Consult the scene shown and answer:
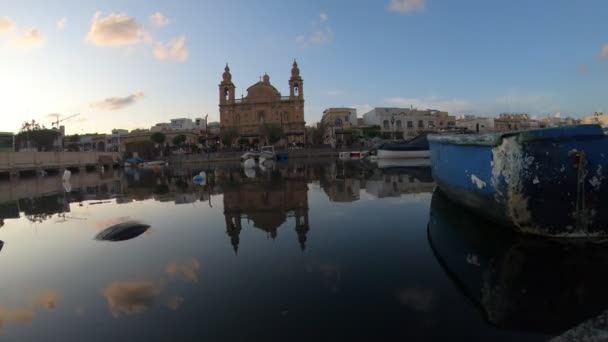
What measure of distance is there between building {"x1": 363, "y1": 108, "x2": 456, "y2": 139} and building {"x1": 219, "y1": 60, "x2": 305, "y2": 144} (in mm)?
20985

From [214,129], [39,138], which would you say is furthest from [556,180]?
[39,138]

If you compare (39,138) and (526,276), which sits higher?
(39,138)

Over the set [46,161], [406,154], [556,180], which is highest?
[46,161]

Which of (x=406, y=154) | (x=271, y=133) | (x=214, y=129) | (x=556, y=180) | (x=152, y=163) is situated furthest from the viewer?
(x=214, y=129)

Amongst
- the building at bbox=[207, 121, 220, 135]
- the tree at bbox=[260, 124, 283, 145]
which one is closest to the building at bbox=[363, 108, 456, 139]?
the tree at bbox=[260, 124, 283, 145]

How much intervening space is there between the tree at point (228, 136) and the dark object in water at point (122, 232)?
59.2 m

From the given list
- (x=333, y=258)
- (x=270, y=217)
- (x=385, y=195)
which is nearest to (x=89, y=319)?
(x=333, y=258)

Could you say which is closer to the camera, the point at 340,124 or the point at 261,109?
the point at 261,109

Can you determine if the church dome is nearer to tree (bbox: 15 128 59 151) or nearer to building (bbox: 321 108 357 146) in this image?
building (bbox: 321 108 357 146)

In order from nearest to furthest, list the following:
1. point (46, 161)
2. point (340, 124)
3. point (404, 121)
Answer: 1. point (46, 161)
2. point (340, 124)
3. point (404, 121)

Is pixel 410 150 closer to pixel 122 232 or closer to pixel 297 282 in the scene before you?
pixel 122 232

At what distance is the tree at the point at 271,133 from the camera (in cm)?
6197

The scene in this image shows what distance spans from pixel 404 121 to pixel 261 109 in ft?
111

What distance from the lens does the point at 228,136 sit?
65625mm
